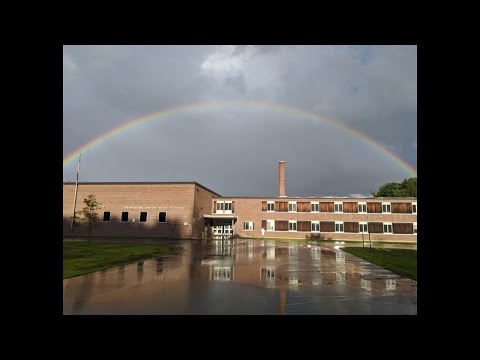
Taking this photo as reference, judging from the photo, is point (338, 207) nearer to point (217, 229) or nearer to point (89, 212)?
point (217, 229)

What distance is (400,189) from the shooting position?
273 ft

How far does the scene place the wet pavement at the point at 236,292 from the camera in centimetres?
823

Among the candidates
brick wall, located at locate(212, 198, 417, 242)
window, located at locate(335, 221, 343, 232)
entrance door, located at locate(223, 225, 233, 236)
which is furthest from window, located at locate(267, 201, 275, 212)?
window, located at locate(335, 221, 343, 232)

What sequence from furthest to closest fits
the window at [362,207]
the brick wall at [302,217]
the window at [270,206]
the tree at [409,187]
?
the tree at [409,187] → the window at [270,206] → the window at [362,207] → the brick wall at [302,217]

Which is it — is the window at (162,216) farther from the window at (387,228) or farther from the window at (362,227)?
the window at (387,228)

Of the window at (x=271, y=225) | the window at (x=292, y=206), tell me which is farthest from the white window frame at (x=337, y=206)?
the window at (x=271, y=225)

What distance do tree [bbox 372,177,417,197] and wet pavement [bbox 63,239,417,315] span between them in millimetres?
74275

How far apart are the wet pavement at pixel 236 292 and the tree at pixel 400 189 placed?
244 ft

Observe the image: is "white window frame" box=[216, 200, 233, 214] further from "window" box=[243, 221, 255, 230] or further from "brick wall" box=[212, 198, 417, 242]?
"window" box=[243, 221, 255, 230]

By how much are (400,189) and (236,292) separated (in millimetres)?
85410

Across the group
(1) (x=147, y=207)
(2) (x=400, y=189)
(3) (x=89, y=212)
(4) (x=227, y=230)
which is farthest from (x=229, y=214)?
(2) (x=400, y=189)

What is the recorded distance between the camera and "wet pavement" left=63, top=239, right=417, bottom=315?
8227mm
